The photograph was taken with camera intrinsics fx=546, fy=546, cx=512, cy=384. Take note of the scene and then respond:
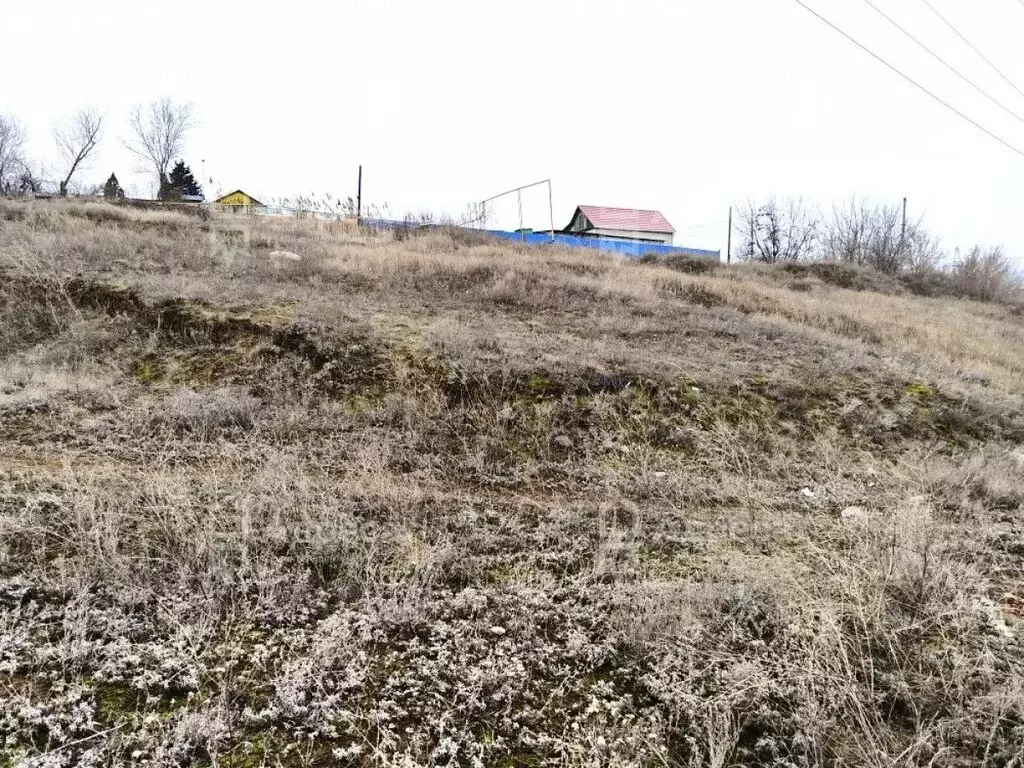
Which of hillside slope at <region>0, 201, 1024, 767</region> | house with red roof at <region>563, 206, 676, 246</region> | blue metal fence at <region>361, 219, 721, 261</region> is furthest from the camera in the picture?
house with red roof at <region>563, 206, 676, 246</region>

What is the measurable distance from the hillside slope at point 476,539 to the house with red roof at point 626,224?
115 feet

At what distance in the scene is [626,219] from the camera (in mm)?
42812

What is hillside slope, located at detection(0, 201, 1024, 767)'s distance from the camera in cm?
218

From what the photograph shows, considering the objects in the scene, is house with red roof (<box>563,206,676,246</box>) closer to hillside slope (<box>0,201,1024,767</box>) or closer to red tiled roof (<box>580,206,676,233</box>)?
red tiled roof (<box>580,206,676,233</box>)

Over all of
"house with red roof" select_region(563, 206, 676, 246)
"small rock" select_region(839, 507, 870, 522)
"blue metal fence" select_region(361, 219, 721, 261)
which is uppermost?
"house with red roof" select_region(563, 206, 676, 246)

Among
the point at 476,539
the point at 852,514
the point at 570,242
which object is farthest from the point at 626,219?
the point at 476,539

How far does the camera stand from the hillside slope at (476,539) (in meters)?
2.18

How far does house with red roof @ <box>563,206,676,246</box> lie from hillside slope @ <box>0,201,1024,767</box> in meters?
35.2

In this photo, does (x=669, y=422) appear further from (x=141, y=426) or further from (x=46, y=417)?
(x=46, y=417)

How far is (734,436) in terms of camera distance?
18.7ft

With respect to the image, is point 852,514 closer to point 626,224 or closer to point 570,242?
point 570,242

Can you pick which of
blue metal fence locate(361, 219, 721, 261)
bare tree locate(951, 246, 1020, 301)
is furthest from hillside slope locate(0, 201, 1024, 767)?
bare tree locate(951, 246, 1020, 301)

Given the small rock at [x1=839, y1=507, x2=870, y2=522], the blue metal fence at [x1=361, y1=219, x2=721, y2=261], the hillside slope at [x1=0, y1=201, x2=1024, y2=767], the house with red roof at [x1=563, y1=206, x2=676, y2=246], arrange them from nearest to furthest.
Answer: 1. the hillside slope at [x1=0, y1=201, x2=1024, y2=767]
2. the small rock at [x1=839, y1=507, x2=870, y2=522]
3. the blue metal fence at [x1=361, y1=219, x2=721, y2=261]
4. the house with red roof at [x1=563, y1=206, x2=676, y2=246]

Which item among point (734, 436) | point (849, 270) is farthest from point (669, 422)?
point (849, 270)
